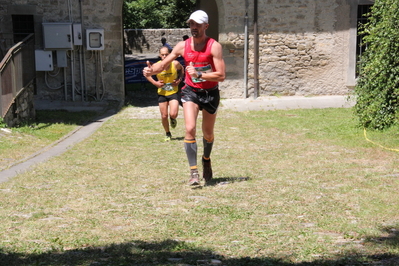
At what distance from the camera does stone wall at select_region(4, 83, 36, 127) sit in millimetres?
10789

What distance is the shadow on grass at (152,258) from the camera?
12.9 feet

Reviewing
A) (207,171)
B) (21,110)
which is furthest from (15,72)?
(207,171)

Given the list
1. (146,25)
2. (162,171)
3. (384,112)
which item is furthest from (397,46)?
(146,25)

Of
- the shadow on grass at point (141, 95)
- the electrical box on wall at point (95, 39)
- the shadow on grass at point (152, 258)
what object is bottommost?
the shadow on grass at point (141, 95)

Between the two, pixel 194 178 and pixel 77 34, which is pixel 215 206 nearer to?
pixel 194 178

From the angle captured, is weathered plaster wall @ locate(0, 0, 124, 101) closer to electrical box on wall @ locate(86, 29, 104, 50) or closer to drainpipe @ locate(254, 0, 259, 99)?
electrical box on wall @ locate(86, 29, 104, 50)

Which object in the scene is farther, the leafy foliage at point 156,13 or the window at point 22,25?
the leafy foliage at point 156,13

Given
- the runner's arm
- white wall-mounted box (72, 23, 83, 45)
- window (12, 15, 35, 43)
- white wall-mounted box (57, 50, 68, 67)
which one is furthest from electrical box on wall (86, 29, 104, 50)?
the runner's arm

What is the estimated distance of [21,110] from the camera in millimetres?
11469

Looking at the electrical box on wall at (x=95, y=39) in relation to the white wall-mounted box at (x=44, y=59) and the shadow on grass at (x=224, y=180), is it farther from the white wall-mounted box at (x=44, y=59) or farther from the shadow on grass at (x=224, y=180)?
the shadow on grass at (x=224, y=180)

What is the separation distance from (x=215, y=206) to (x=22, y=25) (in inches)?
458

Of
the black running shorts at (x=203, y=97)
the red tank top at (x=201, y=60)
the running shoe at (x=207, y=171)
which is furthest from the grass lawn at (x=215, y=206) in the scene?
the red tank top at (x=201, y=60)

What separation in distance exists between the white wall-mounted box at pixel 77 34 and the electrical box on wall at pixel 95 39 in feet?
0.60

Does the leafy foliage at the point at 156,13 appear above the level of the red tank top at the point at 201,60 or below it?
above
